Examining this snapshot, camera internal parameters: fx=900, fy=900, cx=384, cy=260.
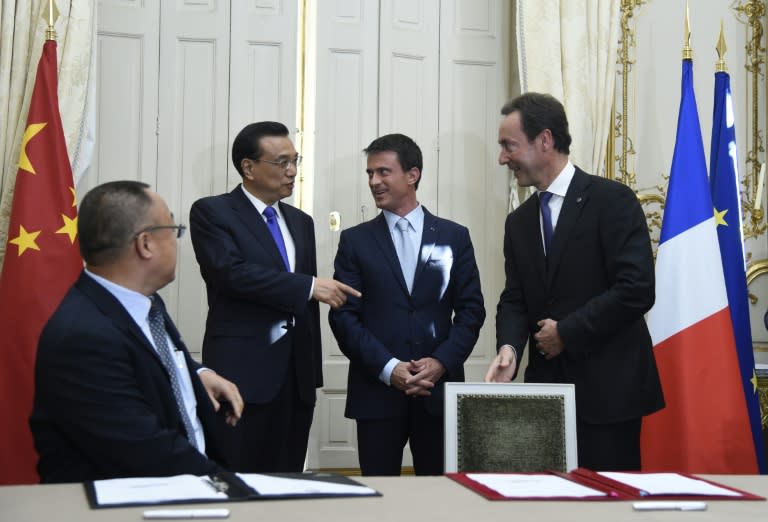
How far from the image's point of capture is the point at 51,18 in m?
4.08

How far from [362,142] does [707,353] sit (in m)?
2.02

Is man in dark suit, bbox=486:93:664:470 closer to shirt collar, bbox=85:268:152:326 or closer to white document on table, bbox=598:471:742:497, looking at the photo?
white document on table, bbox=598:471:742:497

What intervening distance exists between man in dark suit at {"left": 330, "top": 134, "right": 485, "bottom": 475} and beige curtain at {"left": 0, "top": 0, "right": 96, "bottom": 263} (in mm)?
1485

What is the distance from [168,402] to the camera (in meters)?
2.12

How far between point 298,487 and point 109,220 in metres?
0.81

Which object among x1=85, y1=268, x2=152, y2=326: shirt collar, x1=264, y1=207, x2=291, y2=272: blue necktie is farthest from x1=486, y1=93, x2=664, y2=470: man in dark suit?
x1=85, y1=268, x2=152, y2=326: shirt collar

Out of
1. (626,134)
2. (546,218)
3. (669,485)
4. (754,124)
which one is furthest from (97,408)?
(754,124)

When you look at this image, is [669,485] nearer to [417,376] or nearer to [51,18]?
[417,376]

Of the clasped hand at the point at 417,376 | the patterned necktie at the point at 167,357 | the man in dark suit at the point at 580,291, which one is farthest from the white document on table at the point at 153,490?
the clasped hand at the point at 417,376

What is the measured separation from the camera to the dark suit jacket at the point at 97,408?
195 cm

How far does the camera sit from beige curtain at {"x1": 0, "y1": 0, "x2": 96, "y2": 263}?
4125 millimetres

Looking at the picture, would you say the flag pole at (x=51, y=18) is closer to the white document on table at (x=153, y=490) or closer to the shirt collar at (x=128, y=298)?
the shirt collar at (x=128, y=298)

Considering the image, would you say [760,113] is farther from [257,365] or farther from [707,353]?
[257,365]

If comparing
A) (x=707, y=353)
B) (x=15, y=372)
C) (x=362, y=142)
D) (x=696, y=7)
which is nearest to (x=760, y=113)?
(x=696, y=7)
